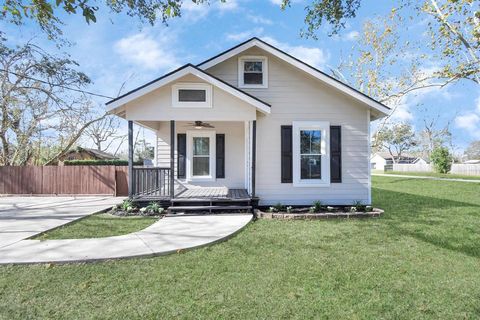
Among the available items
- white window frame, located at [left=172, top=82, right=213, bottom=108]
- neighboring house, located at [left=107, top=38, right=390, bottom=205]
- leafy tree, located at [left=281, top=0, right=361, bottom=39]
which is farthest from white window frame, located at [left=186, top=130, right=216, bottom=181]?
leafy tree, located at [left=281, top=0, right=361, bottom=39]

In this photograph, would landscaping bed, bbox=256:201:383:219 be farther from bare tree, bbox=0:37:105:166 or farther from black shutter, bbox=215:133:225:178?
bare tree, bbox=0:37:105:166

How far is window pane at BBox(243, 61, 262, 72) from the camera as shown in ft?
30.1

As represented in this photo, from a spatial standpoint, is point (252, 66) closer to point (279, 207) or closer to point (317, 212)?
point (279, 207)

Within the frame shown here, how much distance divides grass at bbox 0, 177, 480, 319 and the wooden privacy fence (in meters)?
9.99

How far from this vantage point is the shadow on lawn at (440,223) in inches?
214

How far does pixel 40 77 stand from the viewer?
624 inches

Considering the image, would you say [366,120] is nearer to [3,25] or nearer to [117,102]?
[117,102]

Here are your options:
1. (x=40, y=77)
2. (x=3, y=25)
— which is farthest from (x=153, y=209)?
(x=40, y=77)

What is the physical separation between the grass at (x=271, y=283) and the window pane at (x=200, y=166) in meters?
4.80

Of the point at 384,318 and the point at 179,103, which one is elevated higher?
the point at 179,103

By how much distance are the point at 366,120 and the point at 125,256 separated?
7.75m

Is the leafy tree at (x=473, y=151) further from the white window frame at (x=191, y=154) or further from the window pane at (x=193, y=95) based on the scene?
the window pane at (x=193, y=95)

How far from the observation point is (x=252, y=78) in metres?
9.15

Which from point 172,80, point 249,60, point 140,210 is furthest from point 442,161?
point 140,210
